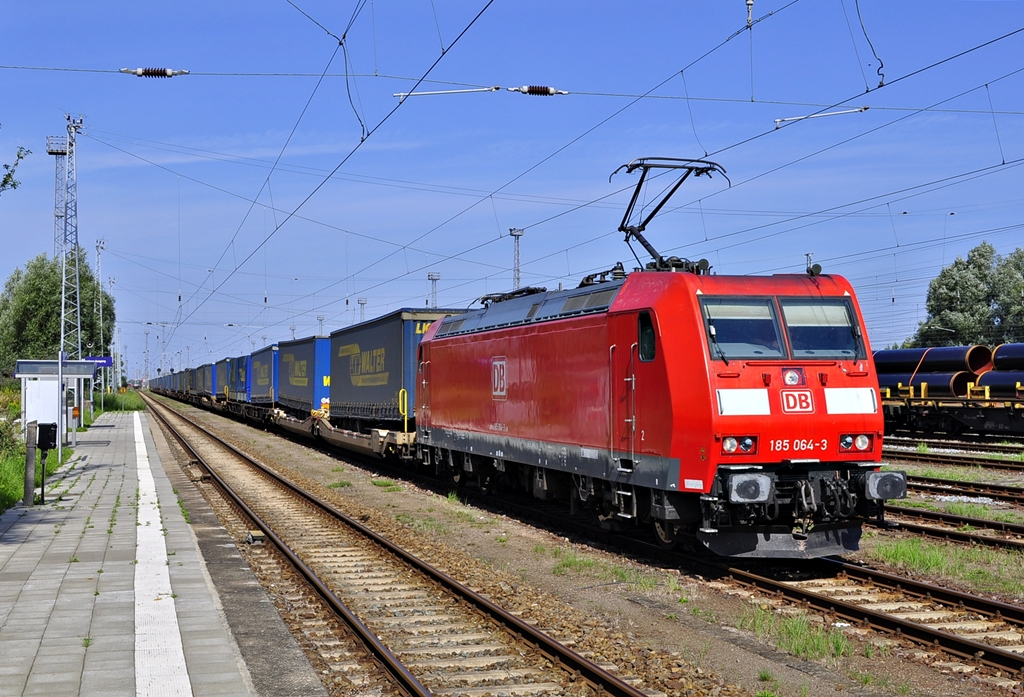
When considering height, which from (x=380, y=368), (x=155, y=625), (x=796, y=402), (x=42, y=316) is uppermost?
(x=42, y=316)

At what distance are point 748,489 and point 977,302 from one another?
63775mm

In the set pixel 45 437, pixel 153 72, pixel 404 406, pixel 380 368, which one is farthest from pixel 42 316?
pixel 153 72

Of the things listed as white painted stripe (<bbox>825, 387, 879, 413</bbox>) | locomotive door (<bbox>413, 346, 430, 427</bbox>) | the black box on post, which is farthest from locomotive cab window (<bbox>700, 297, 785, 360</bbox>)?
the black box on post

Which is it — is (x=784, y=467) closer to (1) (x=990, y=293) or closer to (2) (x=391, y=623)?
(2) (x=391, y=623)

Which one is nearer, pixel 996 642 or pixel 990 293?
pixel 996 642

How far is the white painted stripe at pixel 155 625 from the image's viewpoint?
22.4 feet

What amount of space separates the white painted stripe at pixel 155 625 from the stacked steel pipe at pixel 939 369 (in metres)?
24.9

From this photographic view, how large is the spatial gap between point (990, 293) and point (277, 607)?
6793cm

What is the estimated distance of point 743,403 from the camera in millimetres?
10547

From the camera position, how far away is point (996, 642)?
812 centimetres

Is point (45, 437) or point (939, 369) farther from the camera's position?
point (939, 369)

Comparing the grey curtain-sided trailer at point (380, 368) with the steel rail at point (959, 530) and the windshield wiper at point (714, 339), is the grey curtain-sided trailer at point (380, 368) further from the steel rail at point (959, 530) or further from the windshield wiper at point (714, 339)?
the windshield wiper at point (714, 339)

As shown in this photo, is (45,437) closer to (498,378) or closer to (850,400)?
(498,378)

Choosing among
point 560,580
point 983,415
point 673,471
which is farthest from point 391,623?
point 983,415
